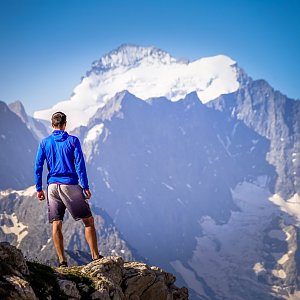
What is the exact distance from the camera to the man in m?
12.9

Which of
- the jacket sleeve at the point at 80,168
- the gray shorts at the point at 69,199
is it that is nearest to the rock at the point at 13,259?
the gray shorts at the point at 69,199

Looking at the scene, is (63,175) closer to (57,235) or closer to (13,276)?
(57,235)

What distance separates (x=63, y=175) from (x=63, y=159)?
0.48 m

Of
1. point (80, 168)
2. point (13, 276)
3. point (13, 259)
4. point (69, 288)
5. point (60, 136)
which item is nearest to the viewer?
point (13, 276)

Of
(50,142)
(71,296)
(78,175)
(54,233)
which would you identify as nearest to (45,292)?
(71,296)

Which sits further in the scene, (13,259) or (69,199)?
(69,199)

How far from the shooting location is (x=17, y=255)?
469 inches

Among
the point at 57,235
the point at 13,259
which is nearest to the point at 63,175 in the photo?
the point at 57,235

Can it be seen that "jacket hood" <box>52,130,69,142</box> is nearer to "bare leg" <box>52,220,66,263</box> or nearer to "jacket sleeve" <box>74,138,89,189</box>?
"jacket sleeve" <box>74,138,89,189</box>

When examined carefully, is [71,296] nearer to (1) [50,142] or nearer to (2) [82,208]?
(2) [82,208]

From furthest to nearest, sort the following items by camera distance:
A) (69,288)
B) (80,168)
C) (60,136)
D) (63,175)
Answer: (60,136), (63,175), (80,168), (69,288)

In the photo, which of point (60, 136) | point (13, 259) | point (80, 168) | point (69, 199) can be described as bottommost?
point (13, 259)

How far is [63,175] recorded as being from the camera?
13.0 m

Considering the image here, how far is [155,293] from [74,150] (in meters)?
7.09
